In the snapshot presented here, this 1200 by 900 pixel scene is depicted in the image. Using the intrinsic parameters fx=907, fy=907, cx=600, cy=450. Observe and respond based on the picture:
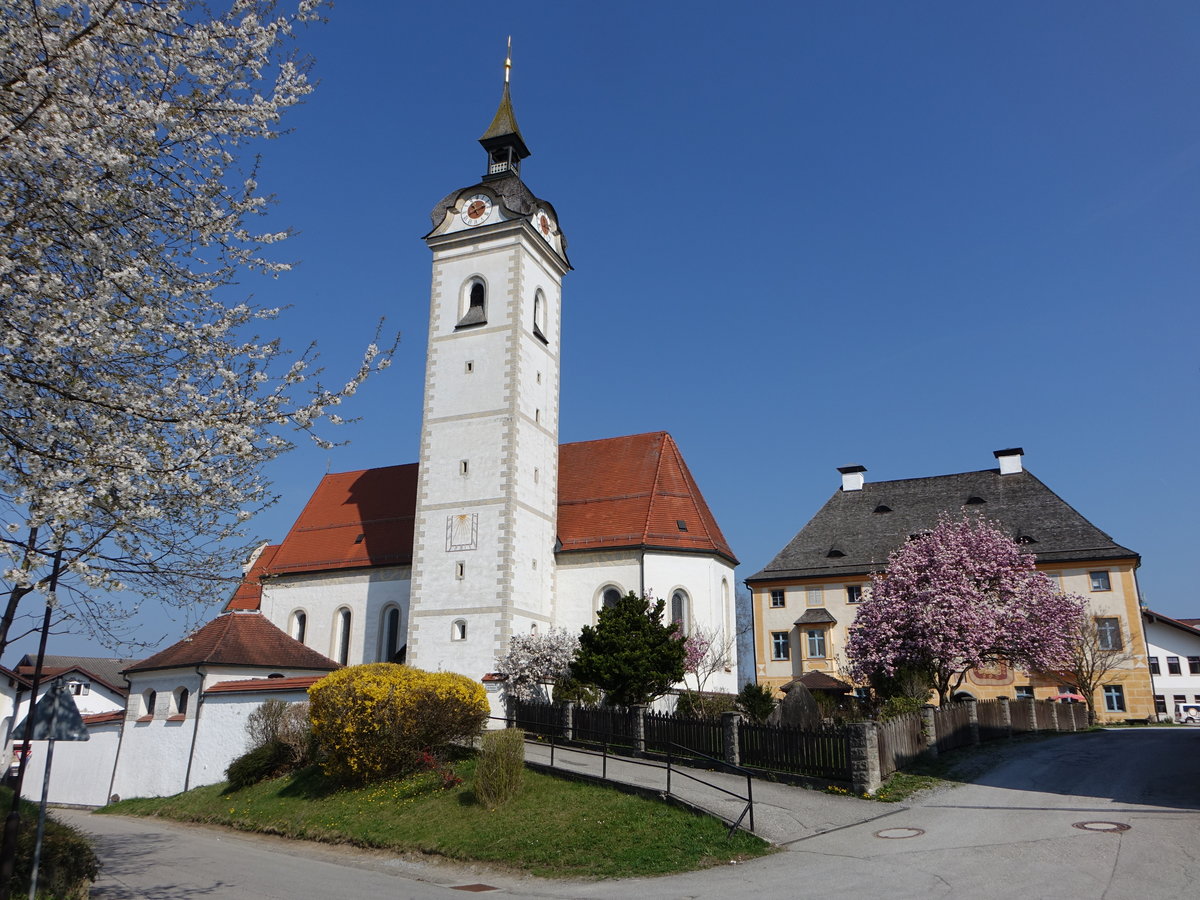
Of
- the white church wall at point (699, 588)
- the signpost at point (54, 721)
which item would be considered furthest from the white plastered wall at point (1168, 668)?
the signpost at point (54, 721)

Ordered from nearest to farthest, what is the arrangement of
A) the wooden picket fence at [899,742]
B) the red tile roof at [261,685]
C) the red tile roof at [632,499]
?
the wooden picket fence at [899,742] → the red tile roof at [261,685] → the red tile roof at [632,499]

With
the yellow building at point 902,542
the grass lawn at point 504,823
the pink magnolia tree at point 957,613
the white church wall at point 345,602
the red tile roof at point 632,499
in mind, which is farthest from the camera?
the yellow building at point 902,542

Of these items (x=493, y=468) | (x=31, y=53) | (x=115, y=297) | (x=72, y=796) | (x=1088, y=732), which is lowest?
(x=72, y=796)

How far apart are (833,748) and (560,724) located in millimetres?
8166

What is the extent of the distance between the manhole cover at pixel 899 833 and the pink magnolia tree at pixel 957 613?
1664 cm

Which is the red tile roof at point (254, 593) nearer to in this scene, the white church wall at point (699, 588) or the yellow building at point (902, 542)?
the white church wall at point (699, 588)

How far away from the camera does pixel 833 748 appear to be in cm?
1670

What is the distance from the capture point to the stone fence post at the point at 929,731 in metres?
20.3

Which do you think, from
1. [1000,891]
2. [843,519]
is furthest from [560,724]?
[843,519]

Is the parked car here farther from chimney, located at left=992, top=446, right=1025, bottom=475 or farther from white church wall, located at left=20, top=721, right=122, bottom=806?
white church wall, located at left=20, top=721, right=122, bottom=806

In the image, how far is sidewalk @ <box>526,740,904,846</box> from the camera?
1358 centimetres

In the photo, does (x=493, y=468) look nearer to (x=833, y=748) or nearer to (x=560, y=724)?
(x=560, y=724)

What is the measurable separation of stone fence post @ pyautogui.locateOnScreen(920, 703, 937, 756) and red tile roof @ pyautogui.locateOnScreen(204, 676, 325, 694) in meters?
14.9

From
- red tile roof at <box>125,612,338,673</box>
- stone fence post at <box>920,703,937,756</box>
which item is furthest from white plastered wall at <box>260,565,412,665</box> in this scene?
stone fence post at <box>920,703,937,756</box>
